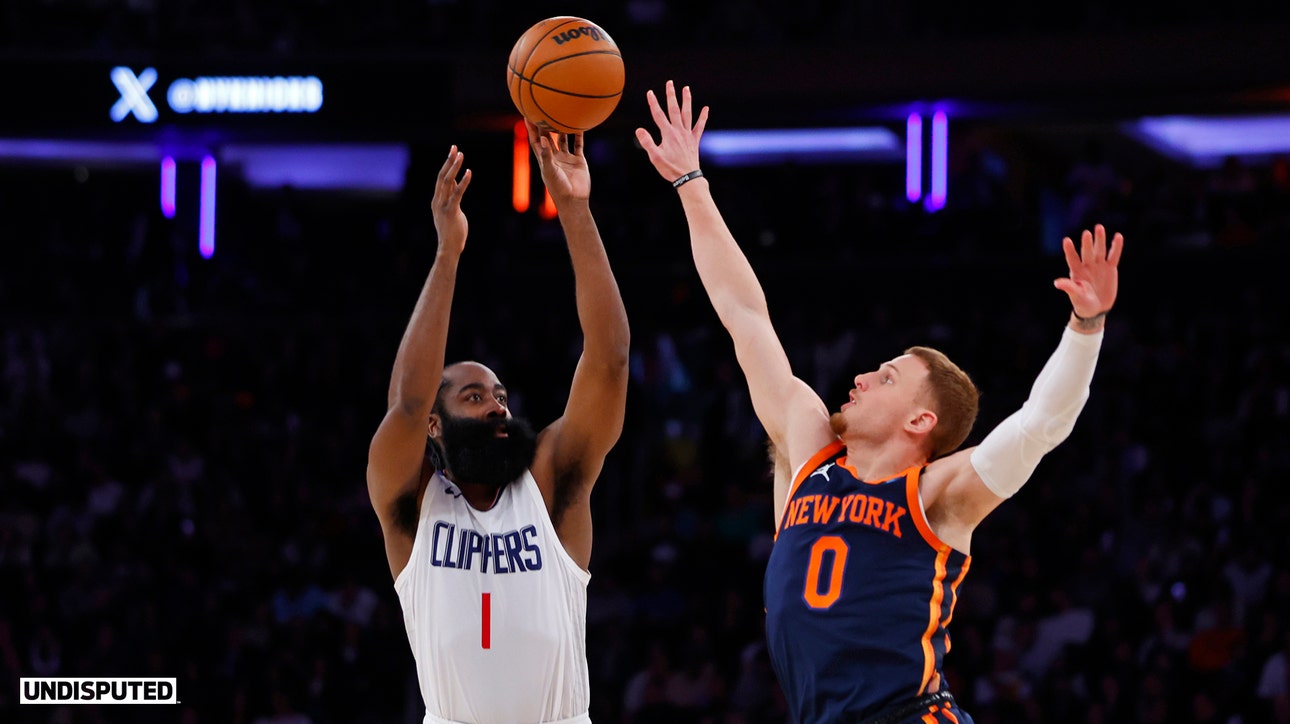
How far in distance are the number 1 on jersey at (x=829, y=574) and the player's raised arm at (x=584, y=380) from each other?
1.10m

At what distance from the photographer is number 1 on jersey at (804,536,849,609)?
4.05 metres

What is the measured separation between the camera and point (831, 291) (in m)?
16.6

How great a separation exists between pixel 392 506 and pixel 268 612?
27.8 ft

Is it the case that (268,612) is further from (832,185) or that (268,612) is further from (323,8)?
(832,185)

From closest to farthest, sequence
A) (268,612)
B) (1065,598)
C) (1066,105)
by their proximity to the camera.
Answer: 1. (1065,598)
2. (268,612)
3. (1066,105)

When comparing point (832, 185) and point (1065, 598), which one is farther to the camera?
point (832, 185)

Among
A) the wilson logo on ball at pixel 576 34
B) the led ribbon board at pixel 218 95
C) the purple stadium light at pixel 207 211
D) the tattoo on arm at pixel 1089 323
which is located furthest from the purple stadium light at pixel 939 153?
the tattoo on arm at pixel 1089 323

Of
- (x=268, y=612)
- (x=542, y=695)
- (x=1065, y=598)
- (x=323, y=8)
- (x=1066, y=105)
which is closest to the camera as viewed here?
(x=542, y=695)

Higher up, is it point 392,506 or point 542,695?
point 392,506

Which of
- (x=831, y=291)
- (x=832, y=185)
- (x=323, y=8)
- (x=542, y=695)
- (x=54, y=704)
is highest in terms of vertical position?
(x=323, y=8)

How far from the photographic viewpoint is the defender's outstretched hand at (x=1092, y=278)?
3754 mm

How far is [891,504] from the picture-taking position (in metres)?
4.10

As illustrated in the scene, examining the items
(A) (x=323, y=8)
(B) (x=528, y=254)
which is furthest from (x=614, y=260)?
(A) (x=323, y=8)

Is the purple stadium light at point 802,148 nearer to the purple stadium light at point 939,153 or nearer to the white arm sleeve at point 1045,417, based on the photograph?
the purple stadium light at point 939,153
